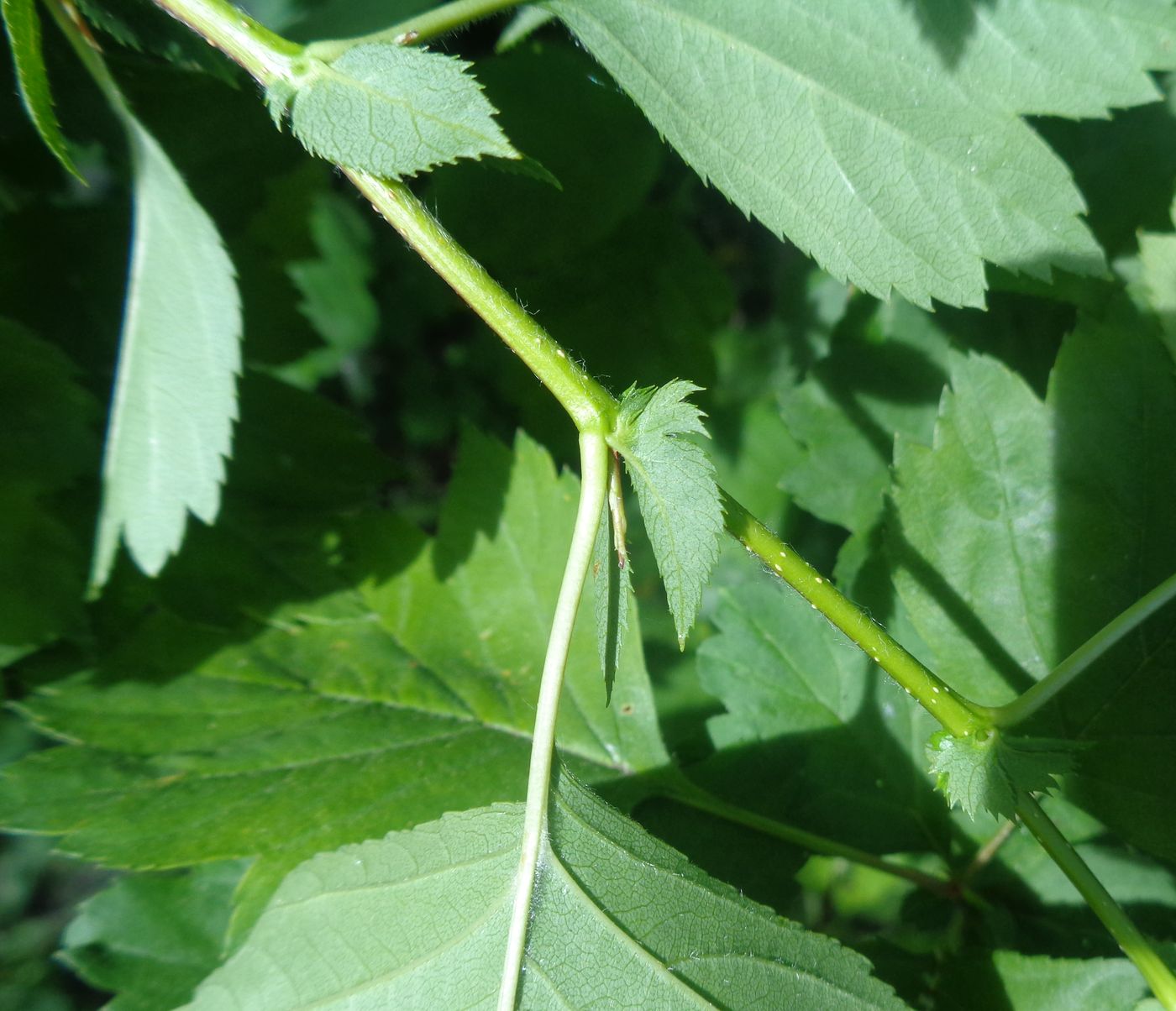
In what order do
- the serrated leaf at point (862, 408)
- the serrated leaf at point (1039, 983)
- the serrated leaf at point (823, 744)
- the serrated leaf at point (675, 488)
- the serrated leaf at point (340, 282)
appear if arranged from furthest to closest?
the serrated leaf at point (340, 282), the serrated leaf at point (862, 408), the serrated leaf at point (823, 744), the serrated leaf at point (1039, 983), the serrated leaf at point (675, 488)

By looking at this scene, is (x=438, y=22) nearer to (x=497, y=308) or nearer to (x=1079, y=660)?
(x=497, y=308)

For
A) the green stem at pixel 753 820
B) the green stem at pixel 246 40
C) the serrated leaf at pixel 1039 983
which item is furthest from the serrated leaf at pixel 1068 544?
the green stem at pixel 246 40

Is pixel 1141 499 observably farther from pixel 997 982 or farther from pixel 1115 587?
pixel 997 982

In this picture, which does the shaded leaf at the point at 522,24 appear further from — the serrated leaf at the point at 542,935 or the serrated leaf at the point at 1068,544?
the serrated leaf at the point at 542,935

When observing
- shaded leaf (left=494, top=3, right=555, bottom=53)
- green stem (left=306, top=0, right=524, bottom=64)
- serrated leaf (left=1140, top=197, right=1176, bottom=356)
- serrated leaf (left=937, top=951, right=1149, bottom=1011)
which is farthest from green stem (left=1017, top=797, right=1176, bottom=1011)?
shaded leaf (left=494, top=3, right=555, bottom=53)

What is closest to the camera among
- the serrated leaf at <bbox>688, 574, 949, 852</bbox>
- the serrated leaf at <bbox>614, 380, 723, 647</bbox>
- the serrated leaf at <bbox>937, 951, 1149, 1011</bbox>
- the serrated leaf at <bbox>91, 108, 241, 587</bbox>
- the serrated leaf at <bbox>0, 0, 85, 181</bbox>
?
the serrated leaf at <bbox>614, 380, 723, 647</bbox>

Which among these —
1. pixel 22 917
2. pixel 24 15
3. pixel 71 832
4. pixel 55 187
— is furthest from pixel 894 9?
pixel 22 917

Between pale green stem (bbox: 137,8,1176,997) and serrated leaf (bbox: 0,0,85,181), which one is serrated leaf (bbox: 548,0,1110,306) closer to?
pale green stem (bbox: 137,8,1176,997)
